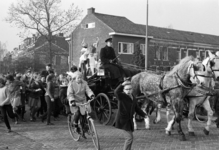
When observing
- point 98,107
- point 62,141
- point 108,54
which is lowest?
point 62,141

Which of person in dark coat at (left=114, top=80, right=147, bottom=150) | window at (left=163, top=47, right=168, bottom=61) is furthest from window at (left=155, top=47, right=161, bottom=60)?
person in dark coat at (left=114, top=80, right=147, bottom=150)

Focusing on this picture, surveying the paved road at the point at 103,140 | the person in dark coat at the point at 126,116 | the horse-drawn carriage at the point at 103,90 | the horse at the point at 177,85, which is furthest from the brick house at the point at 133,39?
the person in dark coat at the point at 126,116

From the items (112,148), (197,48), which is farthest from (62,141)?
(197,48)

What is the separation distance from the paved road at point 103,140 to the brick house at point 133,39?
19.9 m

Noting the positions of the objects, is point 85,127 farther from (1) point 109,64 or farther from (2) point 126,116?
(1) point 109,64

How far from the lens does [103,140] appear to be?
7555 millimetres

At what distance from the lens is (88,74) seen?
35.0 feet

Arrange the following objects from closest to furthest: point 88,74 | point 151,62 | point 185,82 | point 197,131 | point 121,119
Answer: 1. point 121,119
2. point 185,82
3. point 197,131
4. point 88,74
5. point 151,62

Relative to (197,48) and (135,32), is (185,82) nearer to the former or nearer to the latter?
(135,32)

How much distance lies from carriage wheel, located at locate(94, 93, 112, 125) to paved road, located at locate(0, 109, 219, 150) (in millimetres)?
302

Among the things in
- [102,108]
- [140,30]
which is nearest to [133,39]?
[140,30]

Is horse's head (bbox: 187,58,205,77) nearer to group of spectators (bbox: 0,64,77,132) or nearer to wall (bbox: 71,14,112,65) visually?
group of spectators (bbox: 0,64,77,132)

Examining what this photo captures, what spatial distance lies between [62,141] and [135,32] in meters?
25.7

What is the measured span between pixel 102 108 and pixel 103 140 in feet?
6.02
